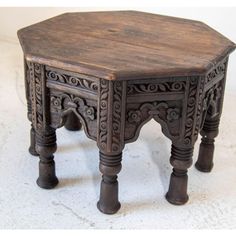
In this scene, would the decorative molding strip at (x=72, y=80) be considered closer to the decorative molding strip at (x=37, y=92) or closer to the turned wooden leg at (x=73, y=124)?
the decorative molding strip at (x=37, y=92)

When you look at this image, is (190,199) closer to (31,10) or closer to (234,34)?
(234,34)

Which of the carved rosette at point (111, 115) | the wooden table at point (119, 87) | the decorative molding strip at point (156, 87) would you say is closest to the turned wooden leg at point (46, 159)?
the wooden table at point (119, 87)

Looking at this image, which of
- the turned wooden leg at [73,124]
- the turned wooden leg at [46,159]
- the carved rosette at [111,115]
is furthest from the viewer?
the turned wooden leg at [73,124]

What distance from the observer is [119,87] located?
1.30 m

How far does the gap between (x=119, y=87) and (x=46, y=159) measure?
1.39 feet

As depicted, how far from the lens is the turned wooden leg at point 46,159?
5.05ft

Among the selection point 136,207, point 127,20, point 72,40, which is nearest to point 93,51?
point 72,40

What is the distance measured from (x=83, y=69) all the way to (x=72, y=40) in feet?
0.81

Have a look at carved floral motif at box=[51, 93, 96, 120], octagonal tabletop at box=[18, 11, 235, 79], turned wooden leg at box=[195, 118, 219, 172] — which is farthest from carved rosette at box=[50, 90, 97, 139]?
turned wooden leg at box=[195, 118, 219, 172]

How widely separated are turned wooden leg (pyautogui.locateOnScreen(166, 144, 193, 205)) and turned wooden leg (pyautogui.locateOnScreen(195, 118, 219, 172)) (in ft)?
0.67

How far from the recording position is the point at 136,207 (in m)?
1.54

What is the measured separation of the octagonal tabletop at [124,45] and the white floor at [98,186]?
456 millimetres

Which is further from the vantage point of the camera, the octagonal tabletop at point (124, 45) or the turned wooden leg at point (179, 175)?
the turned wooden leg at point (179, 175)

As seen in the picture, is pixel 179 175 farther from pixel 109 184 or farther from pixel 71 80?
pixel 71 80
